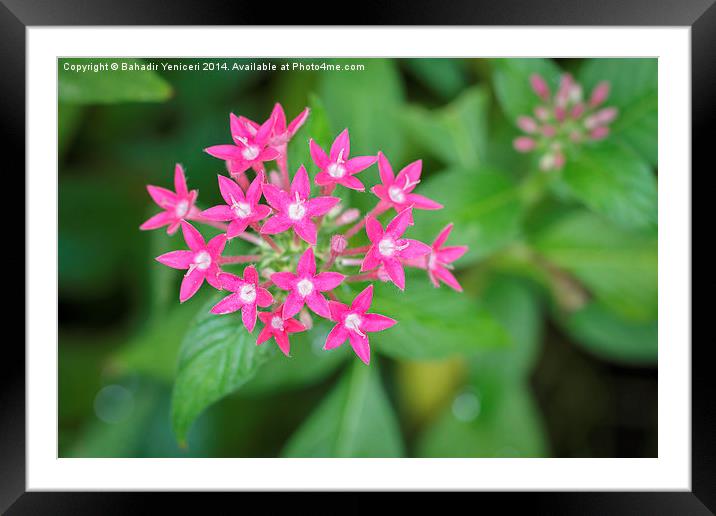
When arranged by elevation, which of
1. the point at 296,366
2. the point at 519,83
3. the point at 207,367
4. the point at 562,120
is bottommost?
the point at 296,366

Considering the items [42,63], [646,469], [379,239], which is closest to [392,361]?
[646,469]

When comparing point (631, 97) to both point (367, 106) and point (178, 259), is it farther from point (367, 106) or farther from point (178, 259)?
point (178, 259)

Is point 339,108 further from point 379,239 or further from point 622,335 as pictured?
point 622,335

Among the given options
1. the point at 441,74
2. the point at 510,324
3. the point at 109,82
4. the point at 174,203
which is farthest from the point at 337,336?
the point at 441,74

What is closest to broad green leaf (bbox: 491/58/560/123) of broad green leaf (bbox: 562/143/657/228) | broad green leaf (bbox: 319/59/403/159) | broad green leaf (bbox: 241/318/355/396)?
broad green leaf (bbox: 562/143/657/228)

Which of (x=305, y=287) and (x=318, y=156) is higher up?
(x=318, y=156)

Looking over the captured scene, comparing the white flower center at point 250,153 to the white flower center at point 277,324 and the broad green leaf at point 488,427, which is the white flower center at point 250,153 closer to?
the white flower center at point 277,324
